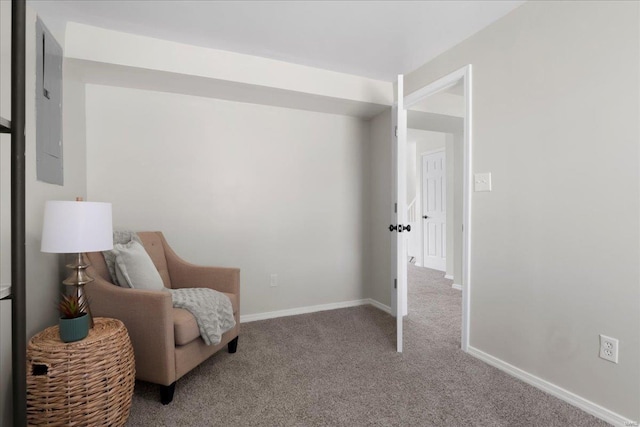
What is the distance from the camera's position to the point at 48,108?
196 centimetres

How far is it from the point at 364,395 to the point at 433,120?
2959 mm

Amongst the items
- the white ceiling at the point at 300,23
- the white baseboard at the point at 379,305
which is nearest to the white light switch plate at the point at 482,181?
the white ceiling at the point at 300,23

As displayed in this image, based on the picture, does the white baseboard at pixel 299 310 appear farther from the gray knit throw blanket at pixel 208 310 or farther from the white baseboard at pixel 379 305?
the gray knit throw blanket at pixel 208 310

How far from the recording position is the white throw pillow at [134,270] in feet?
6.49

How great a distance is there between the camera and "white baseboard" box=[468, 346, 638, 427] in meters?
1.58

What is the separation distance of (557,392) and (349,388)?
1.14m

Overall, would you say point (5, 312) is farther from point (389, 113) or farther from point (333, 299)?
point (389, 113)

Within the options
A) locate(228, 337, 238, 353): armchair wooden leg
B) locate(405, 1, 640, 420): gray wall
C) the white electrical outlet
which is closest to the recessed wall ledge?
locate(405, 1, 640, 420): gray wall

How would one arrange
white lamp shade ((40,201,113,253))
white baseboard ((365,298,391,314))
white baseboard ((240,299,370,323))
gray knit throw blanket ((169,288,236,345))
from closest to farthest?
1. white lamp shade ((40,201,113,253))
2. gray knit throw blanket ((169,288,236,345))
3. white baseboard ((240,299,370,323))
4. white baseboard ((365,298,391,314))

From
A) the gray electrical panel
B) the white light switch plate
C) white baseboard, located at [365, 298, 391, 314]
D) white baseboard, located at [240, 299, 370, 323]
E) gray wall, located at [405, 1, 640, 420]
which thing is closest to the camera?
gray wall, located at [405, 1, 640, 420]

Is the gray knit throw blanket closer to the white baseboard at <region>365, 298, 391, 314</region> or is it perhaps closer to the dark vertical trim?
the dark vertical trim

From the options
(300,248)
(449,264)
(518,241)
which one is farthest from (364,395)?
(449,264)

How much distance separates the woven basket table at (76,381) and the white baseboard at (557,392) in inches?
85.1

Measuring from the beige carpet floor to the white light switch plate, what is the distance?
46.4 inches
